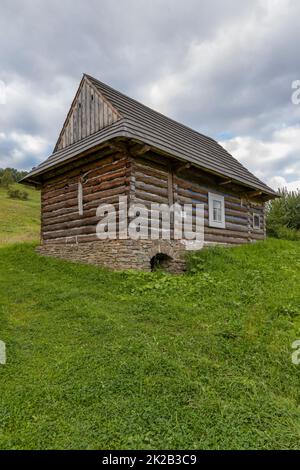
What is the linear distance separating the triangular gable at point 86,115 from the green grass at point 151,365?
18.3 feet

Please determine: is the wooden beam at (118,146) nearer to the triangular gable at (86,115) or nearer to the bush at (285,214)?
the triangular gable at (86,115)

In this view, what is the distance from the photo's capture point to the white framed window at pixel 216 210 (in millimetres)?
12209

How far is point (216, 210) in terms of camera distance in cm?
1266

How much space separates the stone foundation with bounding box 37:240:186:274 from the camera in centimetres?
912

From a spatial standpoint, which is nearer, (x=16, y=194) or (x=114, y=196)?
(x=114, y=196)

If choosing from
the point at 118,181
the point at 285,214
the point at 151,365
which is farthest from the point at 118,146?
the point at 285,214

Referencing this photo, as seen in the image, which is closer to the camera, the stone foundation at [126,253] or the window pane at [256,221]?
the stone foundation at [126,253]

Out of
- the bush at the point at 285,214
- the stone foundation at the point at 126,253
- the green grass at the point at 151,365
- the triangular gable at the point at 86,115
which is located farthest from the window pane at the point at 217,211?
the bush at the point at 285,214

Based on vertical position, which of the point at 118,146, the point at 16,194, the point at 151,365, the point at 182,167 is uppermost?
the point at 16,194

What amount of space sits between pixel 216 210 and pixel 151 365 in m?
9.27

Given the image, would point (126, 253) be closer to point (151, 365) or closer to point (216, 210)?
point (216, 210)

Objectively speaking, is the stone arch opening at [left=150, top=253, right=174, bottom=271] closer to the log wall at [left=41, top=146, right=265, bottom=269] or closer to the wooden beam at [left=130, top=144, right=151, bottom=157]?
the log wall at [left=41, top=146, right=265, bottom=269]

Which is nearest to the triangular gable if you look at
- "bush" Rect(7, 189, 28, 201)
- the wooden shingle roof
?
the wooden shingle roof

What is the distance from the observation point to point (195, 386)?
12.3 ft
